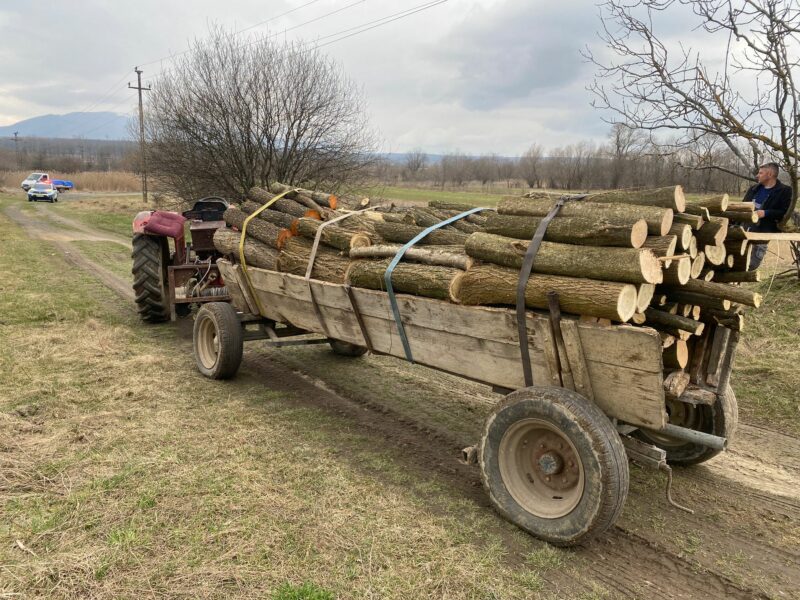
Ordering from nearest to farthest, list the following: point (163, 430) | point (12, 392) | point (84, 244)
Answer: point (163, 430) < point (12, 392) < point (84, 244)

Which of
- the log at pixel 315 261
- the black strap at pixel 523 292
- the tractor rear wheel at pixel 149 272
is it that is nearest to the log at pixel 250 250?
the log at pixel 315 261

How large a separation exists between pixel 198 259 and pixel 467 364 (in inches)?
229

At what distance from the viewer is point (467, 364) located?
3.73 meters

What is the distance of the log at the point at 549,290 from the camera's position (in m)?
2.92

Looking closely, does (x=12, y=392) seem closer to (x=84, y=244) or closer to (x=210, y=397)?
(x=210, y=397)

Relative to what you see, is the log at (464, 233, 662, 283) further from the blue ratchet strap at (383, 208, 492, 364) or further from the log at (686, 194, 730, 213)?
the log at (686, 194, 730, 213)

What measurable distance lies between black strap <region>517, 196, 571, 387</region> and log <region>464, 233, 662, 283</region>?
0.04 metres

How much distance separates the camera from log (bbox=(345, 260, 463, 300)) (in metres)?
3.69

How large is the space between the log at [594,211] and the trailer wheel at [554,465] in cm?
102

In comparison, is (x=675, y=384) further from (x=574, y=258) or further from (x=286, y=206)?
(x=286, y=206)

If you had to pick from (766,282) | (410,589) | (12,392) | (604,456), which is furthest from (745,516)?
(766,282)

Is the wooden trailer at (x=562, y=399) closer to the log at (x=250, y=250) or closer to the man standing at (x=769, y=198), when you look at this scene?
the log at (x=250, y=250)

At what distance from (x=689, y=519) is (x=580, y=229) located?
1.93m

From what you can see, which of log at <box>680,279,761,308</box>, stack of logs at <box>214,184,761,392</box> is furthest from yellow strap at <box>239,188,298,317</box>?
log at <box>680,279,761,308</box>
